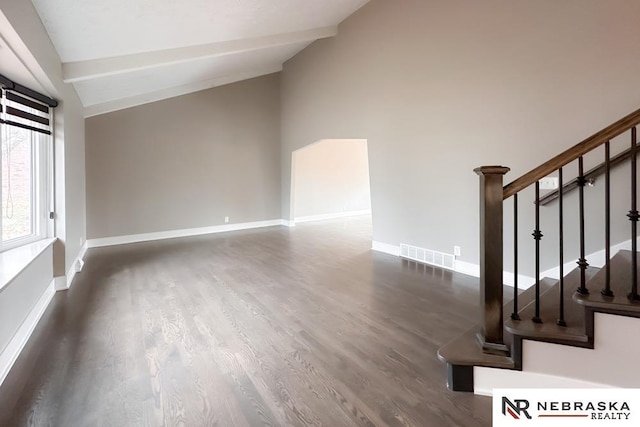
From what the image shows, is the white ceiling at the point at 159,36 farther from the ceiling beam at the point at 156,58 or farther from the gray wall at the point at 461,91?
the gray wall at the point at 461,91

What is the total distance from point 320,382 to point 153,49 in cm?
408

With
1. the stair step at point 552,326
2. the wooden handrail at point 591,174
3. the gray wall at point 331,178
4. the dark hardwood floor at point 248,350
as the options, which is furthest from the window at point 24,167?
the gray wall at point 331,178

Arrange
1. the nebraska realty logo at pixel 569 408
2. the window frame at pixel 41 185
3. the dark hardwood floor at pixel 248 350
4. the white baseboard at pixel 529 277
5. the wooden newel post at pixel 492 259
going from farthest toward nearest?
the window frame at pixel 41 185 < the white baseboard at pixel 529 277 < the wooden newel post at pixel 492 259 < the dark hardwood floor at pixel 248 350 < the nebraska realty logo at pixel 569 408

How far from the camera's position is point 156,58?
404cm

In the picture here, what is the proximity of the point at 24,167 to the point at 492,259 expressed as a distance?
4.32 metres

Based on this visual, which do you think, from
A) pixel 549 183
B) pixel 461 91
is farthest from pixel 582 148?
pixel 461 91

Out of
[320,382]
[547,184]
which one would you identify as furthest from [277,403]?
[547,184]

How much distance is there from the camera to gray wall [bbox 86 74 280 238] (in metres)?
6.32

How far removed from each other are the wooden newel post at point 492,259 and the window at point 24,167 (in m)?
3.75

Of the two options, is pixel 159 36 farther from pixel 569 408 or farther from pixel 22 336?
pixel 569 408

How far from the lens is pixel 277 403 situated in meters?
1.81

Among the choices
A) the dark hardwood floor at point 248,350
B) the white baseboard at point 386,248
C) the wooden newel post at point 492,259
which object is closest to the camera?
the dark hardwood floor at point 248,350

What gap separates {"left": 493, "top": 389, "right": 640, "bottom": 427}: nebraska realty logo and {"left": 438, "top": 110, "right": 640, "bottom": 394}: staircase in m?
0.08

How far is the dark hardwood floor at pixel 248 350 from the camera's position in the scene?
5.72ft
